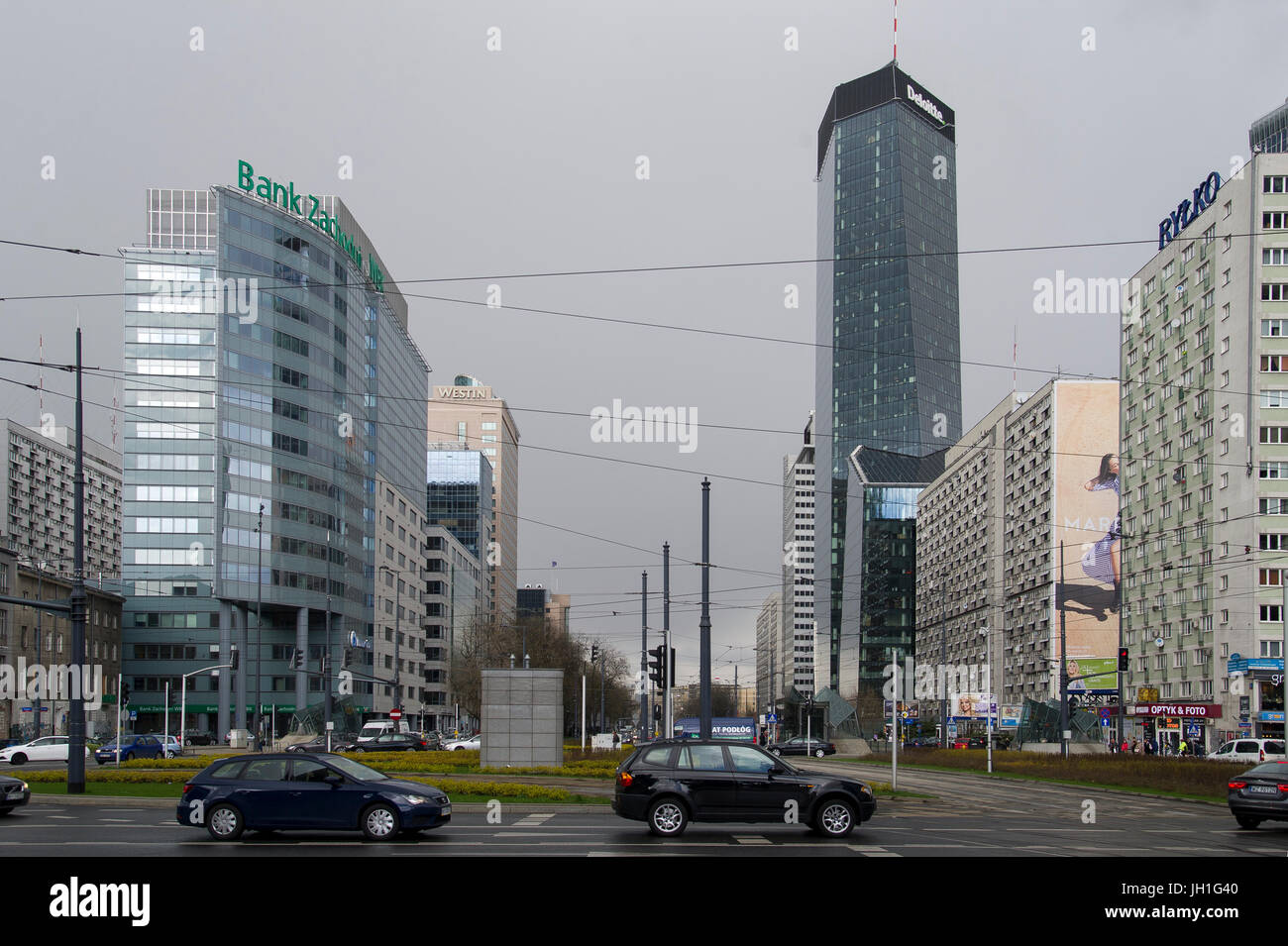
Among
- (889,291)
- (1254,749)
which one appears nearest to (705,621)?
(1254,749)

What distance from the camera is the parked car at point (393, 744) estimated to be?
216ft

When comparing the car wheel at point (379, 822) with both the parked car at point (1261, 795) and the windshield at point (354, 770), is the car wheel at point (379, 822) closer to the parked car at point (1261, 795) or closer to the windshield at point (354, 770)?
the windshield at point (354, 770)

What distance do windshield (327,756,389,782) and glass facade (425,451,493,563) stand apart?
508 ft

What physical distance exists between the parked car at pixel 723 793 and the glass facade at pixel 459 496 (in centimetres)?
15530

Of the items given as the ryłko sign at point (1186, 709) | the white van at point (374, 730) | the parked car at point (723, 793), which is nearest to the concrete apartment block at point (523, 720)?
the parked car at point (723, 793)

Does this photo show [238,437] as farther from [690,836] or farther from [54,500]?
[690,836]

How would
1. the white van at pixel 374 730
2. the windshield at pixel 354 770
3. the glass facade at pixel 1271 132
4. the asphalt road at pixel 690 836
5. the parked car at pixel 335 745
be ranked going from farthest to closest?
the glass facade at pixel 1271 132 < the white van at pixel 374 730 < the parked car at pixel 335 745 < the windshield at pixel 354 770 < the asphalt road at pixel 690 836

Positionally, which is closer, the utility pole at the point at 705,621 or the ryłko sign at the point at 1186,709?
the utility pole at the point at 705,621

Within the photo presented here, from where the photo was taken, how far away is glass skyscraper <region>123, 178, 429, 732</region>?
315ft

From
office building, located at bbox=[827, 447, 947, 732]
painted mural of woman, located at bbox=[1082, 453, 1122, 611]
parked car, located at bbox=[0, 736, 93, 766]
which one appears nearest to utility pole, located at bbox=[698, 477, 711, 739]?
parked car, located at bbox=[0, 736, 93, 766]

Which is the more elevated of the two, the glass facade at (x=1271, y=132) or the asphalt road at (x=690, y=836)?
the glass facade at (x=1271, y=132)

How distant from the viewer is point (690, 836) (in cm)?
2089

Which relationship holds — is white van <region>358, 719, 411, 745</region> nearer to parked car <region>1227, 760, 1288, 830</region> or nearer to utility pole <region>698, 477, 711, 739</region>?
utility pole <region>698, 477, 711, 739</region>
